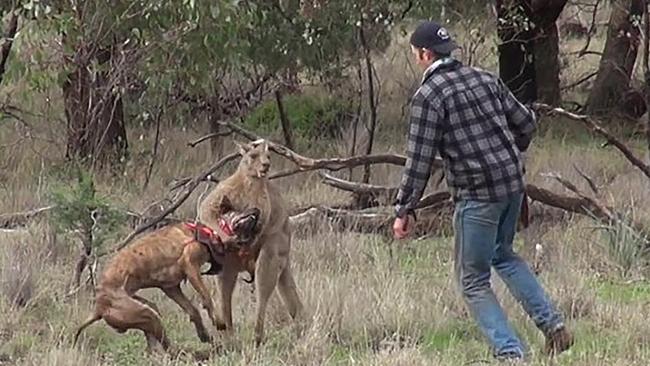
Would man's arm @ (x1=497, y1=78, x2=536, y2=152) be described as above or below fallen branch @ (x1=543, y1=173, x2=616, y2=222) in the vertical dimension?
above

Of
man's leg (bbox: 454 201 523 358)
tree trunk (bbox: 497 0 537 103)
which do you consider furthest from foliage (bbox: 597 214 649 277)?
tree trunk (bbox: 497 0 537 103)

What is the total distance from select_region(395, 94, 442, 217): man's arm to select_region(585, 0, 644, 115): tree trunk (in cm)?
1277

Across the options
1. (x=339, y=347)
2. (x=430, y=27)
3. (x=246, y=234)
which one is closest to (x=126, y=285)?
(x=246, y=234)

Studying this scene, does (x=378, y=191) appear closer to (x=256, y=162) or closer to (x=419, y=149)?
(x=256, y=162)

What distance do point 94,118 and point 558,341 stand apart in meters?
7.37

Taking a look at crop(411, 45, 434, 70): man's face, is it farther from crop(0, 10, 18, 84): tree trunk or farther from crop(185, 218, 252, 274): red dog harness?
crop(0, 10, 18, 84): tree trunk

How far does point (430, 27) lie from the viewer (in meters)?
7.05

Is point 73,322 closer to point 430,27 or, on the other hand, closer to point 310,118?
point 430,27

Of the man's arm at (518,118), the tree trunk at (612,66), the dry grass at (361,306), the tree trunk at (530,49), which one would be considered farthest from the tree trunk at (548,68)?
the man's arm at (518,118)

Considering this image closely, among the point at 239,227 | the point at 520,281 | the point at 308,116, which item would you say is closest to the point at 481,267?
the point at 520,281

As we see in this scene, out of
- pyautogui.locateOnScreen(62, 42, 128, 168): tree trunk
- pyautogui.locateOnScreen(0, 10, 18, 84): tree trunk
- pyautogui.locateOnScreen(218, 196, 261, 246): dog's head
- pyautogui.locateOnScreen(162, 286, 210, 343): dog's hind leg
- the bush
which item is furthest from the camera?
the bush

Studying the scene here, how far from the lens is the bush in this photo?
59.4 feet

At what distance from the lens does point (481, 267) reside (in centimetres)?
718

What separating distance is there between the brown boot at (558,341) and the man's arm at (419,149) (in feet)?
3.71
